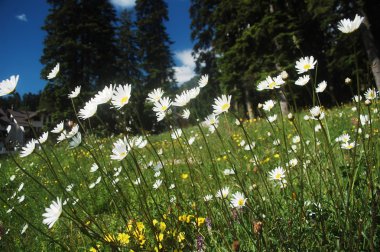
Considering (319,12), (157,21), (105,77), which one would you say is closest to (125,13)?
(157,21)

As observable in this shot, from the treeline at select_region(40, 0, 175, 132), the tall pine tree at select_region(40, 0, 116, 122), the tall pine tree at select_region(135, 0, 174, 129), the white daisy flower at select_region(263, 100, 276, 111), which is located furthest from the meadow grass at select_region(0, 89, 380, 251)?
the tall pine tree at select_region(135, 0, 174, 129)

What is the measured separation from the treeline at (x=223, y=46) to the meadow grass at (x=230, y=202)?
222cm

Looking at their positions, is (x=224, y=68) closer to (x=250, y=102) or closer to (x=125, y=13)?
(x=250, y=102)

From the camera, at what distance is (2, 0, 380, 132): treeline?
11.5m

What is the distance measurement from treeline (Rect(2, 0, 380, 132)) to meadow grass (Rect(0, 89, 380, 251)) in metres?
2.22

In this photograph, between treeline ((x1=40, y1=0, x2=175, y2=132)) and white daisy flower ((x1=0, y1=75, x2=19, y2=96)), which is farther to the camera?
treeline ((x1=40, y1=0, x2=175, y2=132))

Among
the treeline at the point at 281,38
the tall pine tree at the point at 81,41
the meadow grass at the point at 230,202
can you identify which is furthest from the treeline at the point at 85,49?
the meadow grass at the point at 230,202

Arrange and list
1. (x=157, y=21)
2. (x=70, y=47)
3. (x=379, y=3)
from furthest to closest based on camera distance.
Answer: (x=157, y=21), (x=70, y=47), (x=379, y=3)

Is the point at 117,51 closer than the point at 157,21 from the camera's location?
Yes

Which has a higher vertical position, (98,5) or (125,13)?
(125,13)

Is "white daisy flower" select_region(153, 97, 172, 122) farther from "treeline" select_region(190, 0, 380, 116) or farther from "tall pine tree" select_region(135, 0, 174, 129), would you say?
"tall pine tree" select_region(135, 0, 174, 129)

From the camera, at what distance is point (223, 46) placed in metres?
15.9

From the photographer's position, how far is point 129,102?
124 cm

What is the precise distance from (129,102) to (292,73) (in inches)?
531
